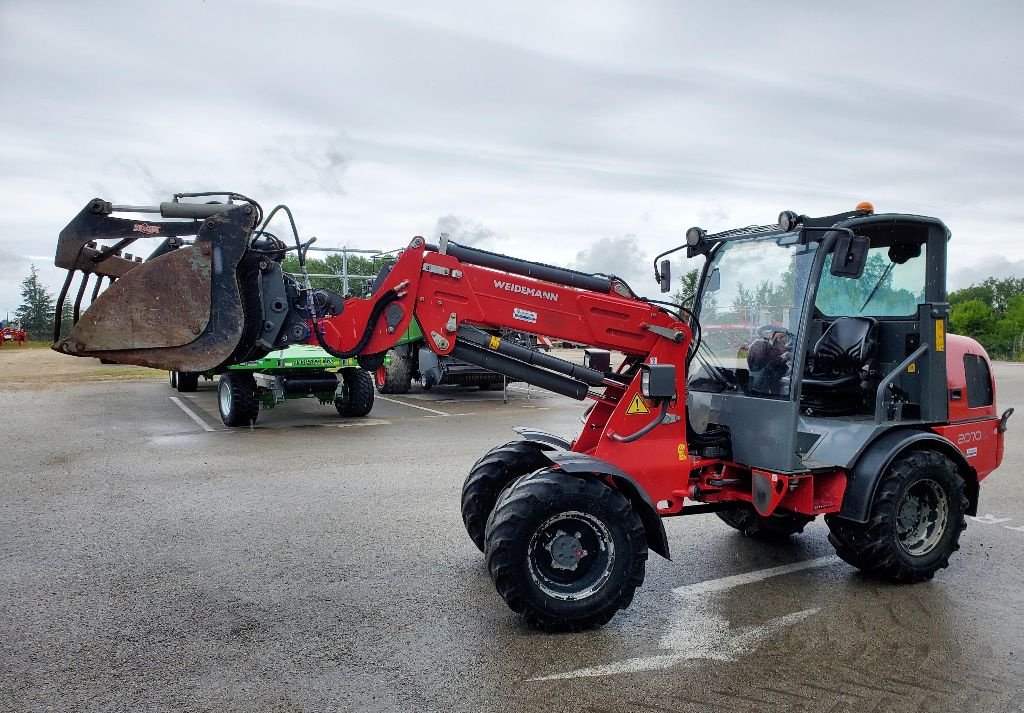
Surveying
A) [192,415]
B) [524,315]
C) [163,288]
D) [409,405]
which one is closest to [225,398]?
[192,415]

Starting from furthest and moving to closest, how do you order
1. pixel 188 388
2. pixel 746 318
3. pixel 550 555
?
1. pixel 188 388
2. pixel 746 318
3. pixel 550 555

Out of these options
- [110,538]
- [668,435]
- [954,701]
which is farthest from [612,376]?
[110,538]

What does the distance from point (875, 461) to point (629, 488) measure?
1.73 metres

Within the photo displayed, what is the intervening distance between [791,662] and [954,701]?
2.49 ft

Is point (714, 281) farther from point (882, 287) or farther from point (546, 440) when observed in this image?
point (546, 440)

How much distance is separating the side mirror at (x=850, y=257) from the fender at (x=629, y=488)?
69.0 inches

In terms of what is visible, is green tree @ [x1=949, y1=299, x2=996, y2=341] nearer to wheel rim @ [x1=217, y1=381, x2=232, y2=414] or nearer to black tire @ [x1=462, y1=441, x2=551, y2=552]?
wheel rim @ [x1=217, y1=381, x2=232, y2=414]

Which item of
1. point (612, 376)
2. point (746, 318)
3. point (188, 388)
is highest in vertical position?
point (746, 318)

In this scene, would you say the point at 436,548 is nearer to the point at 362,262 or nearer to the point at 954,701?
the point at 954,701

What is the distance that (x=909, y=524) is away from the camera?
5.58 m

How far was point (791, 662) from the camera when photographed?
13.9 ft

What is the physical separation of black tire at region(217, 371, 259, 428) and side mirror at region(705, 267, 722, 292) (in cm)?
914

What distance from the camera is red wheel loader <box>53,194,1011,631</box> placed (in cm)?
443

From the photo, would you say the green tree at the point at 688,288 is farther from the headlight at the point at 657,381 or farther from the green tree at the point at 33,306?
the green tree at the point at 33,306
